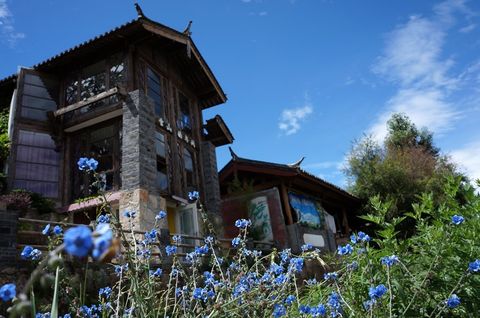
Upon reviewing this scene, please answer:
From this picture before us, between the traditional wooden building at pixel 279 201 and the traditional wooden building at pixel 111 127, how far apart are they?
137 cm

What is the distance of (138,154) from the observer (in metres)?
10.6

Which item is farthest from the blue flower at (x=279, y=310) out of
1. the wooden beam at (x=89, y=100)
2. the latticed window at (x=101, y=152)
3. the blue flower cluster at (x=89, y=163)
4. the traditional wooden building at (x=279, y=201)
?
the traditional wooden building at (x=279, y=201)

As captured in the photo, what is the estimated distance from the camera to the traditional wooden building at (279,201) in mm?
13492

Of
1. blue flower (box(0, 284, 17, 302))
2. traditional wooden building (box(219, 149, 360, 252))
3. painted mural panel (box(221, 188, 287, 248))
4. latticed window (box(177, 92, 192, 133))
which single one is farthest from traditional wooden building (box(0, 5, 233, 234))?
blue flower (box(0, 284, 17, 302))

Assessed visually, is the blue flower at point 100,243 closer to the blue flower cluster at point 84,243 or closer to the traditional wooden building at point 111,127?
the blue flower cluster at point 84,243

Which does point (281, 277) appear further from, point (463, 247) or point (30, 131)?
point (30, 131)

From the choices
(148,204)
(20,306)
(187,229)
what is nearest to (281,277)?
(20,306)

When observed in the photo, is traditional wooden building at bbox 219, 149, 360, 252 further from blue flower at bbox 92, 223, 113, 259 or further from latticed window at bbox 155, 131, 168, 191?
blue flower at bbox 92, 223, 113, 259

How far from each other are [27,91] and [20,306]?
13382mm

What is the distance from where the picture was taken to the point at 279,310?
2.37 m

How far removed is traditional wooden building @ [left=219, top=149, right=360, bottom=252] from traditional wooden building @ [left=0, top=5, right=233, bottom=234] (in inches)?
53.8

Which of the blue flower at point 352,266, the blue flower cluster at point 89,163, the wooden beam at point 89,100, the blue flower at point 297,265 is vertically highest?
the wooden beam at point 89,100

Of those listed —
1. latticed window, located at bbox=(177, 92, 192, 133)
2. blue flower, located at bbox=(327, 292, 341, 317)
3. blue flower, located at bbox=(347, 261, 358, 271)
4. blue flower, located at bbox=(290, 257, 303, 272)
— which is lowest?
blue flower, located at bbox=(327, 292, 341, 317)

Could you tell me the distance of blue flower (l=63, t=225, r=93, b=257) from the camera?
0.70 m
